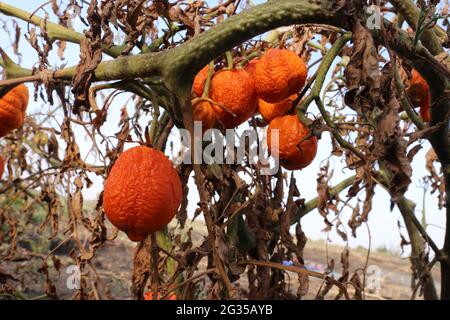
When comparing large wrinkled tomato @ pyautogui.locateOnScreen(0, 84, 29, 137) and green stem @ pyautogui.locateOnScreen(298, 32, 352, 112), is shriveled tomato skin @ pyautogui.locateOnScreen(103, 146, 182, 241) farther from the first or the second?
large wrinkled tomato @ pyautogui.locateOnScreen(0, 84, 29, 137)

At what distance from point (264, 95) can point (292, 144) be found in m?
0.12

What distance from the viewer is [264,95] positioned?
107 cm

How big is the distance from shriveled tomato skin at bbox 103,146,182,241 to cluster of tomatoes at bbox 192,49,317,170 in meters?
0.16

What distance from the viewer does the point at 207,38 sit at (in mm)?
776

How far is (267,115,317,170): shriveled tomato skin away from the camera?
1.07m

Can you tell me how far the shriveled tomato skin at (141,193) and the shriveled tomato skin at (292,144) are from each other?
0.28 meters

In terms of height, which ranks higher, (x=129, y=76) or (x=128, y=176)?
(x=129, y=76)

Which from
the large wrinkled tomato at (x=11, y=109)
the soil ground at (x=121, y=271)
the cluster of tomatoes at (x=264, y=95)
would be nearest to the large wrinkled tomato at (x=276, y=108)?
the cluster of tomatoes at (x=264, y=95)

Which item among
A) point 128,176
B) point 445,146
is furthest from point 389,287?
point 128,176

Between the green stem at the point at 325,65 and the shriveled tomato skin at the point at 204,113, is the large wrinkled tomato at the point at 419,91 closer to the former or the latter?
the green stem at the point at 325,65

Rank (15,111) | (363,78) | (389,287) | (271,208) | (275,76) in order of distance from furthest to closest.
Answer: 1. (389,287)
2. (271,208)
3. (15,111)
4. (275,76)
5. (363,78)

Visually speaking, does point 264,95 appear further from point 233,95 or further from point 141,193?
point 141,193
